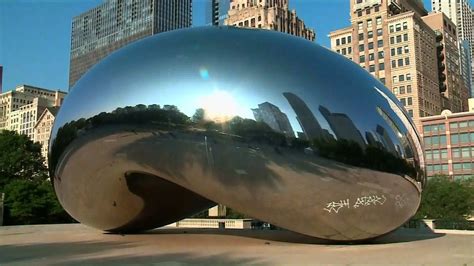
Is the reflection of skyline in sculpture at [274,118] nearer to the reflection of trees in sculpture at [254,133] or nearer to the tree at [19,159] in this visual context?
the reflection of trees in sculpture at [254,133]

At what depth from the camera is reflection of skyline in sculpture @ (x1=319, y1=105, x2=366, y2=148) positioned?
10555mm

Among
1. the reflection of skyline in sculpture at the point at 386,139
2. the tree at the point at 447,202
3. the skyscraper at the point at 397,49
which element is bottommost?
the tree at the point at 447,202

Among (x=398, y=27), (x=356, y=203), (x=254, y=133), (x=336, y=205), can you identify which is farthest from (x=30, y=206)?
(x=398, y=27)

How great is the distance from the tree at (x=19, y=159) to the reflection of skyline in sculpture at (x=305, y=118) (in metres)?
40.8

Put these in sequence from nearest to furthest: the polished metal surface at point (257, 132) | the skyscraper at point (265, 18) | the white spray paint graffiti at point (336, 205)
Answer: the polished metal surface at point (257, 132) < the white spray paint graffiti at point (336, 205) < the skyscraper at point (265, 18)

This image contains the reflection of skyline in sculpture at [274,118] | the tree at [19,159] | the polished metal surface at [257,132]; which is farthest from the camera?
the tree at [19,159]

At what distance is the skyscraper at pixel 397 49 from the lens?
360 feet

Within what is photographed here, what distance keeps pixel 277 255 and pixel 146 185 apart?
173 inches

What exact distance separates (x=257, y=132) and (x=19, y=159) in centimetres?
4252

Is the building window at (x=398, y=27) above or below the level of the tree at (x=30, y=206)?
above

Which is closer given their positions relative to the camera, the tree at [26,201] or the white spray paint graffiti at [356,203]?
the white spray paint graffiti at [356,203]

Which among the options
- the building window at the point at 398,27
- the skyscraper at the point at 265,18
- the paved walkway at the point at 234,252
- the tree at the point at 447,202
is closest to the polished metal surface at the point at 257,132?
the paved walkway at the point at 234,252

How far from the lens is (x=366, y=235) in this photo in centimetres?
1150

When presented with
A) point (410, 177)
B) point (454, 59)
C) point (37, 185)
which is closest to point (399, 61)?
point (454, 59)
